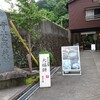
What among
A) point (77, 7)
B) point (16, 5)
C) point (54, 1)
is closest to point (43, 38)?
point (16, 5)

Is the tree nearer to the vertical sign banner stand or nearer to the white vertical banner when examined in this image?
the white vertical banner

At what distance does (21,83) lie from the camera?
8836 millimetres

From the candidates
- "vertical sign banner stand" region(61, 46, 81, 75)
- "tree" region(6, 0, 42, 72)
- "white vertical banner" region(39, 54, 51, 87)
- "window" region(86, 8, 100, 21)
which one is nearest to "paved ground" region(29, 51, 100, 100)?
"white vertical banner" region(39, 54, 51, 87)

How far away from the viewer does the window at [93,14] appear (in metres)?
31.2

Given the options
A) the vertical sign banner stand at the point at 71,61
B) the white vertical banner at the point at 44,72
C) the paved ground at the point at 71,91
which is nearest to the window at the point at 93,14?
the vertical sign banner stand at the point at 71,61

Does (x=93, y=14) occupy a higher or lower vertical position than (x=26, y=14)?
higher

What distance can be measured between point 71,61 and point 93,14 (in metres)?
20.9

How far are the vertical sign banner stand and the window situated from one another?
66.7 ft

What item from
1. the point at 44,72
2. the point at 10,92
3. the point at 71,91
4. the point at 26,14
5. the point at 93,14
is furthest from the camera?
the point at 93,14

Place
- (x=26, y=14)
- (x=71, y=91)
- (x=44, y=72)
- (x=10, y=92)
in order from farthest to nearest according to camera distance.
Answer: (x=26, y=14)
(x=44, y=72)
(x=71, y=91)
(x=10, y=92)

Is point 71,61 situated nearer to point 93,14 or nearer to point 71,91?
point 71,91

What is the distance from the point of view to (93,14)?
31375mm

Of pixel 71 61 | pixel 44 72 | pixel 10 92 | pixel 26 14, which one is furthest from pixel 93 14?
pixel 10 92

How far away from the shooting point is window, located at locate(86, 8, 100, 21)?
3119cm
